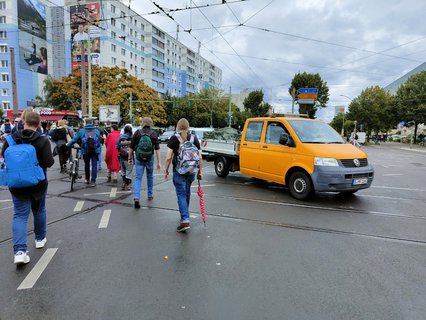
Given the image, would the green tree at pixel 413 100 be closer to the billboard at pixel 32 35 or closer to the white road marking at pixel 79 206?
the white road marking at pixel 79 206

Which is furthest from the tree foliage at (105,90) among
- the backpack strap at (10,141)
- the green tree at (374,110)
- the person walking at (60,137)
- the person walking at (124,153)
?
the backpack strap at (10,141)

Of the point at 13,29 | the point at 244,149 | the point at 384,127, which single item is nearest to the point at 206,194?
the point at 244,149

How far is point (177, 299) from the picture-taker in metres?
3.06

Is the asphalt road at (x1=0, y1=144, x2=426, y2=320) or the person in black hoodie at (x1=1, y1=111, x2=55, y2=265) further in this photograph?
the person in black hoodie at (x1=1, y1=111, x2=55, y2=265)

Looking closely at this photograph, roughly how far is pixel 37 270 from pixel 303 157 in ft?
18.5

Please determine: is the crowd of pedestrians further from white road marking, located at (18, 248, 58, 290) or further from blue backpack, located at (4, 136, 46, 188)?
white road marking, located at (18, 248, 58, 290)

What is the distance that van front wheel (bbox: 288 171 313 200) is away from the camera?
7284 millimetres

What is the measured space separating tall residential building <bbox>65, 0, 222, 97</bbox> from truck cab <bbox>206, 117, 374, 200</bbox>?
3721cm

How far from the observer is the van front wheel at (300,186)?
728cm

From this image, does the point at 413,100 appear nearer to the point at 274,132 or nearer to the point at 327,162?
the point at 274,132

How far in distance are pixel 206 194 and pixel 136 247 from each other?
12.1 feet

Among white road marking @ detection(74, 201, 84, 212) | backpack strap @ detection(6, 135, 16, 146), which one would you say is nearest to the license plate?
white road marking @ detection(74, 201, 84, 212)

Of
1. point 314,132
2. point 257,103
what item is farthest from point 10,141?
point 257,103

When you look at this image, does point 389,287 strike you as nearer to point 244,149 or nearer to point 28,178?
point 28,178
